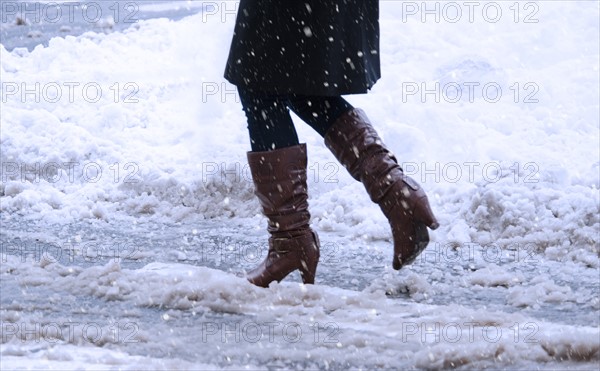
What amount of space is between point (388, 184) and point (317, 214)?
139 cm

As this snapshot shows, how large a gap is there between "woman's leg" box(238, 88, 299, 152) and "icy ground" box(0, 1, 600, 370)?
1.64 ft

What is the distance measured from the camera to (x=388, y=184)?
12.2 feet

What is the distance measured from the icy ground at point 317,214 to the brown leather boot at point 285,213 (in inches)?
4.3

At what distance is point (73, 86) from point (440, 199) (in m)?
3.58

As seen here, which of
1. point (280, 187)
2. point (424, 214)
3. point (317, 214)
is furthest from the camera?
point (317, 214)

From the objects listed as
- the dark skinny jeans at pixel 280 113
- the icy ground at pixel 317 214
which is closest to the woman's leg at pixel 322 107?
the dark skinny jeans at pixel 280 113

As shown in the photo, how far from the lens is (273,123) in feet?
12.6

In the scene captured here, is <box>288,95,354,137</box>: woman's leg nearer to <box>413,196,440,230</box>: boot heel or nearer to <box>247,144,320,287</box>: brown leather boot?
<box>247,144,320,287</box>: brown leather boot

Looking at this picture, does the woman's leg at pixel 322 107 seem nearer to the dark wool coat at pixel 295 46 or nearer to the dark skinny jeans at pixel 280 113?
the dark skinny jeans at pixel 280 113

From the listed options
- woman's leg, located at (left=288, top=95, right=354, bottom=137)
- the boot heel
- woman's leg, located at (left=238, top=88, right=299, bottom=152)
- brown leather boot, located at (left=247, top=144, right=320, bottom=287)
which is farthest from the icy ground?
woman's leg, located at (left=288, top=95, right=354, bottom=137)

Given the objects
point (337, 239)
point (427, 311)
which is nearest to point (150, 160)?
→ point (337, 239)

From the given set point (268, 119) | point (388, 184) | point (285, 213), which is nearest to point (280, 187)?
point (285, 213)

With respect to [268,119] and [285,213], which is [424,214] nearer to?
[285,213]

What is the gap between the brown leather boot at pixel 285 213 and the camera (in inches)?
150
